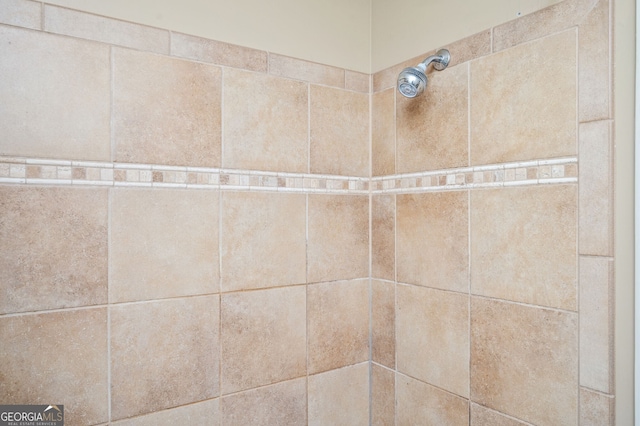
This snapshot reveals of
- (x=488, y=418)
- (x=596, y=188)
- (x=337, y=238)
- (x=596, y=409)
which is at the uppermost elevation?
(x=596, y=188)

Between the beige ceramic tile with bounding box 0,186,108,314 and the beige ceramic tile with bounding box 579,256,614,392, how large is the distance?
1.26m

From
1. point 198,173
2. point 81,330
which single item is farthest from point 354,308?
point 81,330

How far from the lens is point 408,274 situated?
5.01ft

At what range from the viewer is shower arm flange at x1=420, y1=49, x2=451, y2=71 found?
1.36 meters

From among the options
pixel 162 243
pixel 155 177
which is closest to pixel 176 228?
pixel 162 243

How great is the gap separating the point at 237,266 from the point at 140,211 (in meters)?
0.35

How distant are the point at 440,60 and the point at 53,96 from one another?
115 centimetres

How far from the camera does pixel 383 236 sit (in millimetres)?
1639

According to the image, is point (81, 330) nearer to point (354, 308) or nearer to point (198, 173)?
point (198, 173)

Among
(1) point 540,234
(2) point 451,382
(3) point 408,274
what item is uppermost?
(1) point 540,234

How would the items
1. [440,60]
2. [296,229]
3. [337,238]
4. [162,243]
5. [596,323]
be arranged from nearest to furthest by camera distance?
[596,323] < [162,243] < [440,60] < [296,229] < [337,238]

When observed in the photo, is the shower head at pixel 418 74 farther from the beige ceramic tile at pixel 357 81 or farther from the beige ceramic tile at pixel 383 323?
the beige ceramic tile at pixel 383 323

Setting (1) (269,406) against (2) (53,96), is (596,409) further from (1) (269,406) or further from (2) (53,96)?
(2) (53,96)

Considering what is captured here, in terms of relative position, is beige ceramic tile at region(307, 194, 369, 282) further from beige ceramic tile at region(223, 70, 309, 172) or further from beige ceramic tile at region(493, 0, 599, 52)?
beige ceramic tile at region(493, 0, 599, 52)
